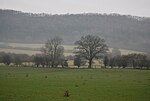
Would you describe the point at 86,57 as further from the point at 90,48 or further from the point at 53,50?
the point at 53,50

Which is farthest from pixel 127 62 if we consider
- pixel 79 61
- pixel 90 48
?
pixel 90 48

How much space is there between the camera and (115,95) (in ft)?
89.0

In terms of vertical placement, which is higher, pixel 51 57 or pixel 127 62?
pixel 51 57

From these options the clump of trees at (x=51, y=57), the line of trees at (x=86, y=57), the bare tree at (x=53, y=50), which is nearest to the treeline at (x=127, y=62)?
the line of trees at (x=86, y=57)

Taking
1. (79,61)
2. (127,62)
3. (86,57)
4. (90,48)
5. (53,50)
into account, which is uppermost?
(90,48)

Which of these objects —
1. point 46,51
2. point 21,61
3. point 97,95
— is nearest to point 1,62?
point 21,61

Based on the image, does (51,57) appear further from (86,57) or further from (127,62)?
(127,62)

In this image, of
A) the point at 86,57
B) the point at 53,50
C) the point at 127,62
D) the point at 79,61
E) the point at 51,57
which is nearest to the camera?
the point at 86,57

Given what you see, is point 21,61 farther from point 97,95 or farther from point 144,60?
point 97,95

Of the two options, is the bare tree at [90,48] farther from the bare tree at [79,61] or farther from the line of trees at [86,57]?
the bare tree at [79,61]

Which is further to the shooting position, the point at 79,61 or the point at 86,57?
the point at 79,61

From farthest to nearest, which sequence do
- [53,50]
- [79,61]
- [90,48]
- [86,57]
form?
[53,50] < [79,61] < [86,57] < [90,48]

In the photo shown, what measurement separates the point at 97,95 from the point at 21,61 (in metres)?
92.4

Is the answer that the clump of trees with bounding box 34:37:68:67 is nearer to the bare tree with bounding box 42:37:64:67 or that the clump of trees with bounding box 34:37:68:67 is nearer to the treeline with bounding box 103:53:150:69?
the bare tree with bounding box 42:37:64:67
